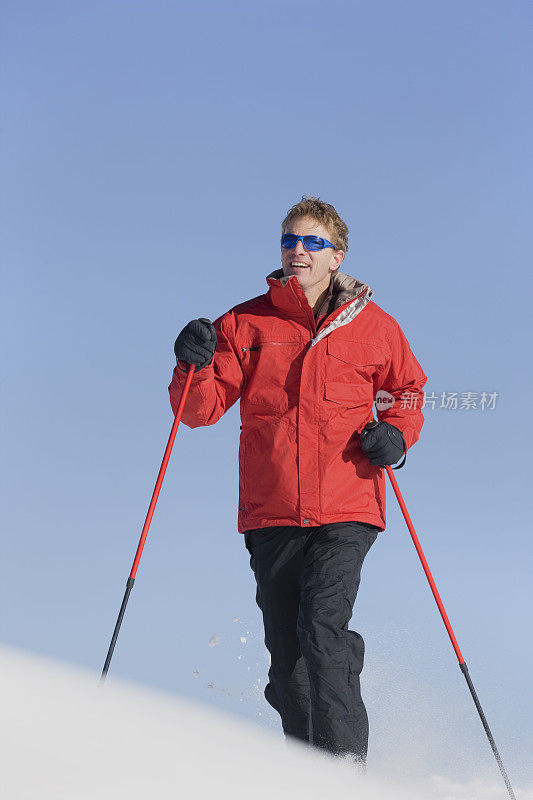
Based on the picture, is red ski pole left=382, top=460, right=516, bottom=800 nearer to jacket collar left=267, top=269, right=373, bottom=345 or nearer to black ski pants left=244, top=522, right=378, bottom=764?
black ski pants left=244, top=522, right=378, bottom=764

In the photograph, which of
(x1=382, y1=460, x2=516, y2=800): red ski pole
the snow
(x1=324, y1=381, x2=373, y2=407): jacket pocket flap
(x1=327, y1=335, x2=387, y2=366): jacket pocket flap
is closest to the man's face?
(x1=327, y1=335, x2=387, y2=366): jacket pocket flap

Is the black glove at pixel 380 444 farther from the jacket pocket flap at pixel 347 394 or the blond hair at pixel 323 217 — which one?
the blond hair at pixel 323 217

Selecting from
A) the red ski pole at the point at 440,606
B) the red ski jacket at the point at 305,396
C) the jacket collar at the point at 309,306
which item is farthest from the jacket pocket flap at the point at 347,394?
the red ski pole at the point at 440,606

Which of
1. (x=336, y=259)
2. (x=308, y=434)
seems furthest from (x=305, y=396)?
(x=336, y=259)

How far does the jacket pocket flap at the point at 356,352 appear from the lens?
4383mm

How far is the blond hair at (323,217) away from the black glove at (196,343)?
850mm

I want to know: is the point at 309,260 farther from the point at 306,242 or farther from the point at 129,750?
the point at 129,750

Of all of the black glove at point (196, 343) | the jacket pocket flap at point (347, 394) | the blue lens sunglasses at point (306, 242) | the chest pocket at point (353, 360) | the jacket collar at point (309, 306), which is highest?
the blue lens sunglasses at point (306, 242)

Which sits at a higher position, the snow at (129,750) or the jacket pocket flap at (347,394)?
the jacket pocket flap at (347,394)

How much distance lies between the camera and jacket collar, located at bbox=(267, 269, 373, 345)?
14.5ft

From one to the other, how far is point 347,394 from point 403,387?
17.0 inches

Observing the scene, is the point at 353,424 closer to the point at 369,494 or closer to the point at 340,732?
the point at 369,494

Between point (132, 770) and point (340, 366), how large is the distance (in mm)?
2269

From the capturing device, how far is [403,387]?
465 centimetres
